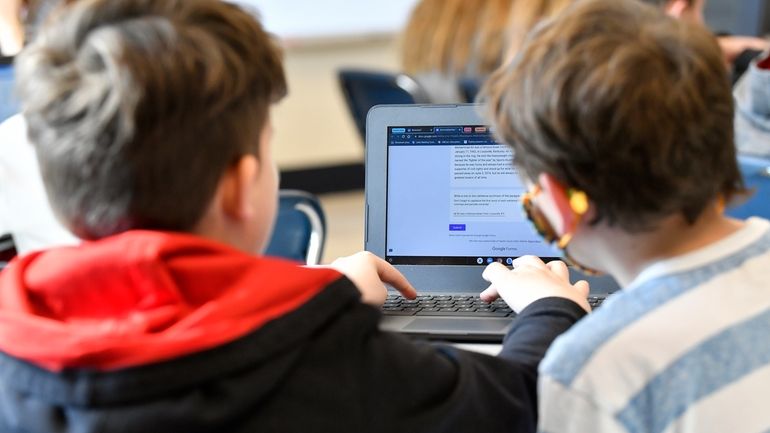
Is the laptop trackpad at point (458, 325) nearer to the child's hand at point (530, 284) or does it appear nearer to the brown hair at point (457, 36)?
the child's hand at point (530, 284)

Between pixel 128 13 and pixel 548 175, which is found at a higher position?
pixel 128 13

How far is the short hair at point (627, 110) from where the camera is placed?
92 centimetres

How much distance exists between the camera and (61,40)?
894 millimetres

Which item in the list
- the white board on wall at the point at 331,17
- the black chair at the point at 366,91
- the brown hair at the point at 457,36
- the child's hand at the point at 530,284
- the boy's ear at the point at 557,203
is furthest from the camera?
the white board on wall at the point at 331,17

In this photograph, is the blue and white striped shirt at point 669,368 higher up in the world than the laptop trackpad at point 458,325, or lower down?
higher up

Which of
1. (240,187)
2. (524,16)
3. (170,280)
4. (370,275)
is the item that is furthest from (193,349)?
(524,16)

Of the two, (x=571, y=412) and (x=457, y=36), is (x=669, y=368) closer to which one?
(x=571, y=412)

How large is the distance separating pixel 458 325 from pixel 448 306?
10cm

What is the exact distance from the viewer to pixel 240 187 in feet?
3.06

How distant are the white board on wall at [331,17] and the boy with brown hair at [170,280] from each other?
370 centimetres

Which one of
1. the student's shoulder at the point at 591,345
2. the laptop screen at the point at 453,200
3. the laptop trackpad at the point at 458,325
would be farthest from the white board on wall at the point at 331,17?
the student's shoulder at the point at 591,345

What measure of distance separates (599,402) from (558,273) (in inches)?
14.9

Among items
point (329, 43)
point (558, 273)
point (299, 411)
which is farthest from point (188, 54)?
point (329, 43)

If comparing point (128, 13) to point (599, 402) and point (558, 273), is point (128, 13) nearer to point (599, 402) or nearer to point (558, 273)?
point (599, 402)
